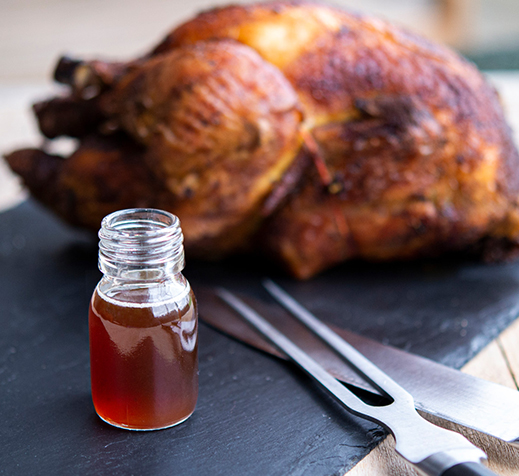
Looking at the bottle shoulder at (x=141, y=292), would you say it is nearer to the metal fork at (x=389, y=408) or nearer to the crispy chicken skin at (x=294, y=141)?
the metal fork at (x=389, y=408)

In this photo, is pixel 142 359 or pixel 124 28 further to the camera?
pixel 124 28

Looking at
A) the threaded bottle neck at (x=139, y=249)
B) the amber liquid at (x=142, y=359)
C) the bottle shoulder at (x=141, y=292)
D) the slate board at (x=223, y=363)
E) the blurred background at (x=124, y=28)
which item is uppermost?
the threaded bottle neck at (x=139, y=249)

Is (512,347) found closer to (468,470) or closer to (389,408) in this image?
(389,408)

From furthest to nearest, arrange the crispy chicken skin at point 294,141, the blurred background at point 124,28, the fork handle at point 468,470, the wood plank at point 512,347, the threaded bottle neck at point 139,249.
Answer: the blurred background at point 124,28 < the crispy chicken skin at point 294,141 < the wood plank at point 512,347 < the threaded bottle neck at point 139,249 < the fork handle at point 468,470

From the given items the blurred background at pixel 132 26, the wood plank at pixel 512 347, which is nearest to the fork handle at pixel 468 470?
the wood plank at pixel 512 347

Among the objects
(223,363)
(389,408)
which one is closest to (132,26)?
(223,363)

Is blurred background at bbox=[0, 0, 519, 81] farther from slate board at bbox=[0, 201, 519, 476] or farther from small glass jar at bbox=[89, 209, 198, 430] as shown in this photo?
small glass jar at bbox=[89, 209, 198, 430]

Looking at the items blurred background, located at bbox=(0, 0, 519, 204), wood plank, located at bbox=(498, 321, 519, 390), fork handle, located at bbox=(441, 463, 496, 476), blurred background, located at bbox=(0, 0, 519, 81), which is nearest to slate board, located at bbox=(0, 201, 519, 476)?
wood plank, located at bbox=(498, 321, 519, 390)
